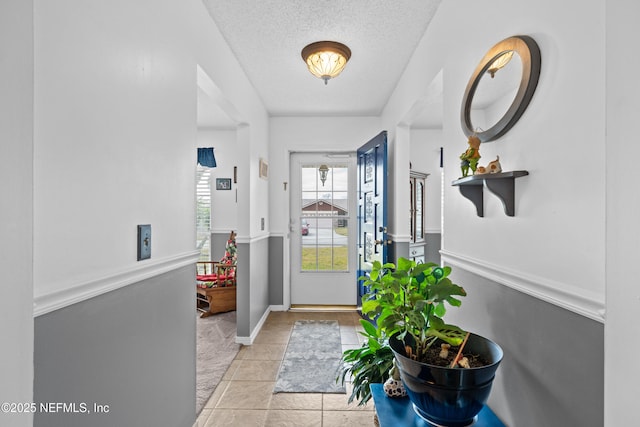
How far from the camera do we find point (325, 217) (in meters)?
4.17

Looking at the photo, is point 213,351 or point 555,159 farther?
point 213,351

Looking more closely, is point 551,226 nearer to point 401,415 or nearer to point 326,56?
point 401,415

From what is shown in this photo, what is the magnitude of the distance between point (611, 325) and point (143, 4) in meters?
1.72

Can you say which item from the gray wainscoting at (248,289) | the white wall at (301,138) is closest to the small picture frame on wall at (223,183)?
the white wall at (301,138)

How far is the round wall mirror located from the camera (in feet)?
3.30

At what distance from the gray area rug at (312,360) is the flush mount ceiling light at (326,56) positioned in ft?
7.29

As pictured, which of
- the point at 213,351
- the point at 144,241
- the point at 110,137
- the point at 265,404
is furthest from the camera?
the point at 213,351

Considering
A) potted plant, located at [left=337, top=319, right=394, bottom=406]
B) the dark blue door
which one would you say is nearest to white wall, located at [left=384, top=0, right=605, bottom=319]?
potted plant, located at [left=337, top=319, right=394, bottom=406]

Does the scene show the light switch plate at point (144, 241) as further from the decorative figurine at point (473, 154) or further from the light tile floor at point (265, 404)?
the decorative figurine at point (473, 154)

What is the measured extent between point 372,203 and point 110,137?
106 inches

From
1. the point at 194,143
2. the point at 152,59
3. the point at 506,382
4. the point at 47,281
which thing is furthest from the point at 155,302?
the point at 506,382

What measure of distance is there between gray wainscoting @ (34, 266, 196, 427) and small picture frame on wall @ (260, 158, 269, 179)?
191cm

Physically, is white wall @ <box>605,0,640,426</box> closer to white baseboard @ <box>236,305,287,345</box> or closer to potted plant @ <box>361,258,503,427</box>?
potted plant @ <box>361,258,503,427</box>

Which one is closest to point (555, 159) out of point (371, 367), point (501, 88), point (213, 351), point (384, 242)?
point (501, 88)
